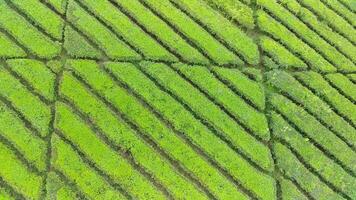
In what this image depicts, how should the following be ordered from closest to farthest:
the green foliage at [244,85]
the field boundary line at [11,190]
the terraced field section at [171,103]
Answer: the field boundary line at [11,190], the terraced field section at [171,103], the green foliage at [244,85]

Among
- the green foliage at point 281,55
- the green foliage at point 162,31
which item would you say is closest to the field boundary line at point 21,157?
the green foliage at point 162,31

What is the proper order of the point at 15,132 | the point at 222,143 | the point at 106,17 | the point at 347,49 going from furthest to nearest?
the point at 347,49
the point at 106,17
the point at 222,143
the point at 15,132

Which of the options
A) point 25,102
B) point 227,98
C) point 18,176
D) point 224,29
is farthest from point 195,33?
point 18,176

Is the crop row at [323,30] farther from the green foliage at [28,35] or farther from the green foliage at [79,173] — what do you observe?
the green foliage at [79,173]

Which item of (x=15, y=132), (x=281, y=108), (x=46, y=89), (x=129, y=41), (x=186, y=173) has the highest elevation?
(x=129, y=41)

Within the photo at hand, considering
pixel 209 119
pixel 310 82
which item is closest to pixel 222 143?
pixel 209 119

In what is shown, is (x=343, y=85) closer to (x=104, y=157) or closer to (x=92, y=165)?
(x=104, y=157)

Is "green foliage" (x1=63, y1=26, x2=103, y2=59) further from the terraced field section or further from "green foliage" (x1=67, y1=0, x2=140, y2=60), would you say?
"green foliage" (x1=67, y1=0, x2=140, y2=60)

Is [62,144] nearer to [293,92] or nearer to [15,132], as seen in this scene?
[15,132]
